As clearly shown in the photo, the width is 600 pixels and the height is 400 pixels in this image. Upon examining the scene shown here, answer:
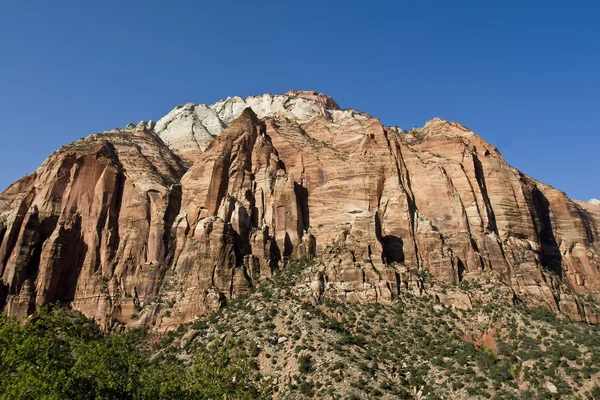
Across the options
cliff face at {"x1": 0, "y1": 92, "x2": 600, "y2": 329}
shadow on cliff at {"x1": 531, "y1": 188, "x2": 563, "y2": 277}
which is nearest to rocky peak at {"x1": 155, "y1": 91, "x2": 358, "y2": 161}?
cliff face at {"x1": 0, "y1": 92, "x2": 600, "y2": 329}

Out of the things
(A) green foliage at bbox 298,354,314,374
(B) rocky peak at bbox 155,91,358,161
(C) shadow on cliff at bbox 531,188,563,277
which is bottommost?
(A) green foliage at bbox 298,354,314,374

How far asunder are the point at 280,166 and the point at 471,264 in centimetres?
4068

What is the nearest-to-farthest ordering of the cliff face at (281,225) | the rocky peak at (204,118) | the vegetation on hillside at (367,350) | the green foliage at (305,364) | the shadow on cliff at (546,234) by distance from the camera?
1. the vegetation on hillside at (367,350)
2. the green foliage at (305,364)
3. the cliff face at (281,225)
4. the shadow on cliff at (546,234)
5. the rocky peak at (204,118)

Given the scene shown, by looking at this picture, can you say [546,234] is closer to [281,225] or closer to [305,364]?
[281,225]

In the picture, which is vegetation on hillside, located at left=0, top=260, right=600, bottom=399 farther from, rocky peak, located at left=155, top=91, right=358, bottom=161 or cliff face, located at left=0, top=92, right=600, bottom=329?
rocky peak, located at left=155, top=91, right=358, bottom=161

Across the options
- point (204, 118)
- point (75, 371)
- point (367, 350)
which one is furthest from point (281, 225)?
point (204, 118)

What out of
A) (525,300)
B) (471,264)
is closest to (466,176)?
(471,264)

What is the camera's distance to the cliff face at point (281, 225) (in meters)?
72.9

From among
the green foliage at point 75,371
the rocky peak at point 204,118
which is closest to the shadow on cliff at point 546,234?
the rocky peak at point 204,118

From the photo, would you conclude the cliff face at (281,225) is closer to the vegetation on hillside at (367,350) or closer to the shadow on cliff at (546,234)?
the shadow on cliff at (546,234)

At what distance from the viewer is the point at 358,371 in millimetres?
52375

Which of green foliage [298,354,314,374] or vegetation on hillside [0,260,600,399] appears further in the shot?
green foliage [298,354,314,374]

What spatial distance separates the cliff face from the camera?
2872 inches

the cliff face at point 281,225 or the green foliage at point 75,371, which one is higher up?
the cliff face at point 281,225
